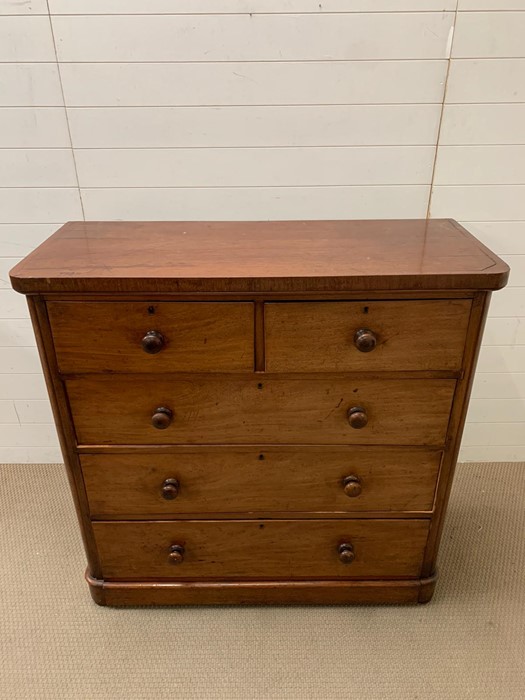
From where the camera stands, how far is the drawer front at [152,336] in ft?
3.56

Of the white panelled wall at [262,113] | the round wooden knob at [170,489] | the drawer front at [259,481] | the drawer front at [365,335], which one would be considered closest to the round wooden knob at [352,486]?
the drawer front at [259,481]

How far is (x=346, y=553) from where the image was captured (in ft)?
4.44

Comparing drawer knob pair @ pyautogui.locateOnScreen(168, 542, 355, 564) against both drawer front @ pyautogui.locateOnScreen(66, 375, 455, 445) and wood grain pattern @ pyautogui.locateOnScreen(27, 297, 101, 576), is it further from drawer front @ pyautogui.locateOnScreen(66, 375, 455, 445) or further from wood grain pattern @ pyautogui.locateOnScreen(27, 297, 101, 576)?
drawer front @ pyautogui.locateOnScreen(66, 375, 455, 445)

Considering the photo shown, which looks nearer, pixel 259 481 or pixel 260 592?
pixel 259 481

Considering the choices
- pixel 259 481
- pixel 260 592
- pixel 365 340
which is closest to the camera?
pixel 365 340

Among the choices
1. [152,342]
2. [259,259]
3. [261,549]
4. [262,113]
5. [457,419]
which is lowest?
[261,549]

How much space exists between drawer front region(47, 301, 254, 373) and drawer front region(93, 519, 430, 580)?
463 mm

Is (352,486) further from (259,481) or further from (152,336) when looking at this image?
(152,336)

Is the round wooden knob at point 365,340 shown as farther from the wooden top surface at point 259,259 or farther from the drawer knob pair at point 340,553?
the drawer knob pair at point 340,553

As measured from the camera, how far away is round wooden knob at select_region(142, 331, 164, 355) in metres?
1.09

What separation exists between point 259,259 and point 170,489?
1.95 feet

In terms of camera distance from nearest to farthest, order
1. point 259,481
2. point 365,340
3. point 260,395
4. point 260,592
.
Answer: point 365,340
point 260,395
point 259,481
point 260,592

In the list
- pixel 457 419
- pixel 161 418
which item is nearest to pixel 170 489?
pixel 161 418

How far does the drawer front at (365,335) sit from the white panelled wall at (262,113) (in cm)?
58
